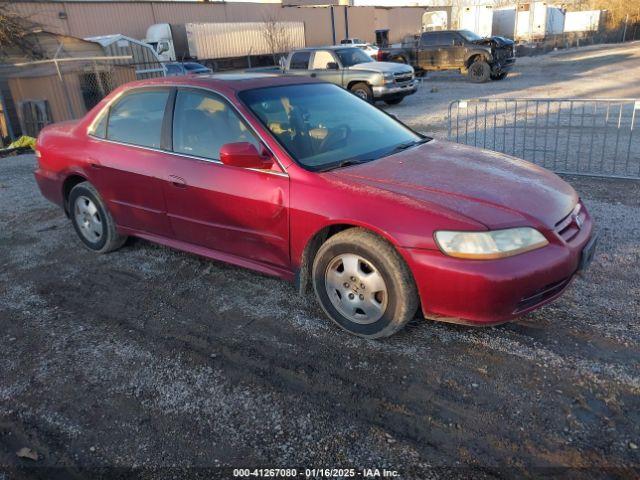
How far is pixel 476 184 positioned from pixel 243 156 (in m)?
1.55

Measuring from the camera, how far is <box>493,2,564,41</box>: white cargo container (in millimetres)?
39094

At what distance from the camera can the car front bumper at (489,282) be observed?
2850mm

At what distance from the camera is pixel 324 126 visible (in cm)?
400

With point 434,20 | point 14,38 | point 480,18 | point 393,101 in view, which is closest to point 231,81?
point 393,101

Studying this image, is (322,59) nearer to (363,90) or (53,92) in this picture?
(363,90)

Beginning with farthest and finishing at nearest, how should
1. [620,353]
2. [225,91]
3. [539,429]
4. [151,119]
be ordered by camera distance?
[151,119] → [225,91] → [620,353] → [539,429]

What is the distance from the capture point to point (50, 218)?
6402mm

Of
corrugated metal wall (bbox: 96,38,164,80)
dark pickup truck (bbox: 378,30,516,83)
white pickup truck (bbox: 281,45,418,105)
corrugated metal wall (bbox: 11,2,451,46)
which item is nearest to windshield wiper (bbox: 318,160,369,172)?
white pickup truck (bbox: 281,45,418,105)

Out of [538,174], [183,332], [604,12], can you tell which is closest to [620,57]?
[604,12]

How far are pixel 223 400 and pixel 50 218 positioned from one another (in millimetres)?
4679

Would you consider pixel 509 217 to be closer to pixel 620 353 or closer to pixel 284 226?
pixel 620 353

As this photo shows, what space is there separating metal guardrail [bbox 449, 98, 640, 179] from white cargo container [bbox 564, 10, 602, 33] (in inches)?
1731

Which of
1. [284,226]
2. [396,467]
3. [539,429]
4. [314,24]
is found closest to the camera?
[396,467]

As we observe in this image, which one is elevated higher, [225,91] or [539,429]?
[225,91]
